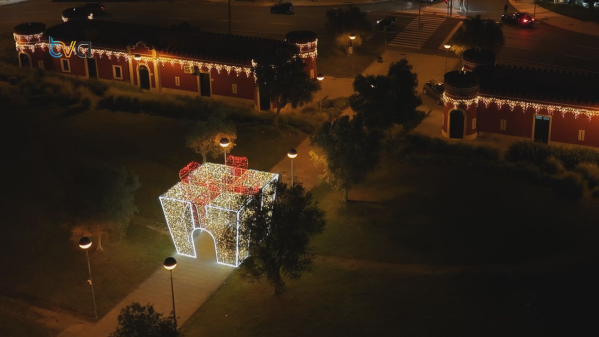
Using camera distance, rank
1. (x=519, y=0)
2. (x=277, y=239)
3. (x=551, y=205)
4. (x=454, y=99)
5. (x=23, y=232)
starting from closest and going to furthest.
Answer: (x=277, y=239) → (x=23, y=232) → (x=551, y=205) → (x=454, y=99) → (x=519, y=0)

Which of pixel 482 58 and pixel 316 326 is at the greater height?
pixel 482 58

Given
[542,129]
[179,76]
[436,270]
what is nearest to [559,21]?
[542,129]

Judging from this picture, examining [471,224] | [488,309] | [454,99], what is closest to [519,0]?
[454,99]

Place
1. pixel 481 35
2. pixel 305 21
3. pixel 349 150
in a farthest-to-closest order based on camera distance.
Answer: pixel 305 21 → pixel 481 35 → pixel 349 150

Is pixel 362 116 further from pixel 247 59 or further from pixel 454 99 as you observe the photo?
pixel 247 59

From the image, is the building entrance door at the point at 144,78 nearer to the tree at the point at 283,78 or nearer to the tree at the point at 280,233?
the tree at the point at 283,78

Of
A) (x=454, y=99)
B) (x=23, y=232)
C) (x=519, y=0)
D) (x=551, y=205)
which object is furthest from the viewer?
(x=519, y=0)

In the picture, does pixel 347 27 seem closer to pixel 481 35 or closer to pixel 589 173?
pixel 481 35
